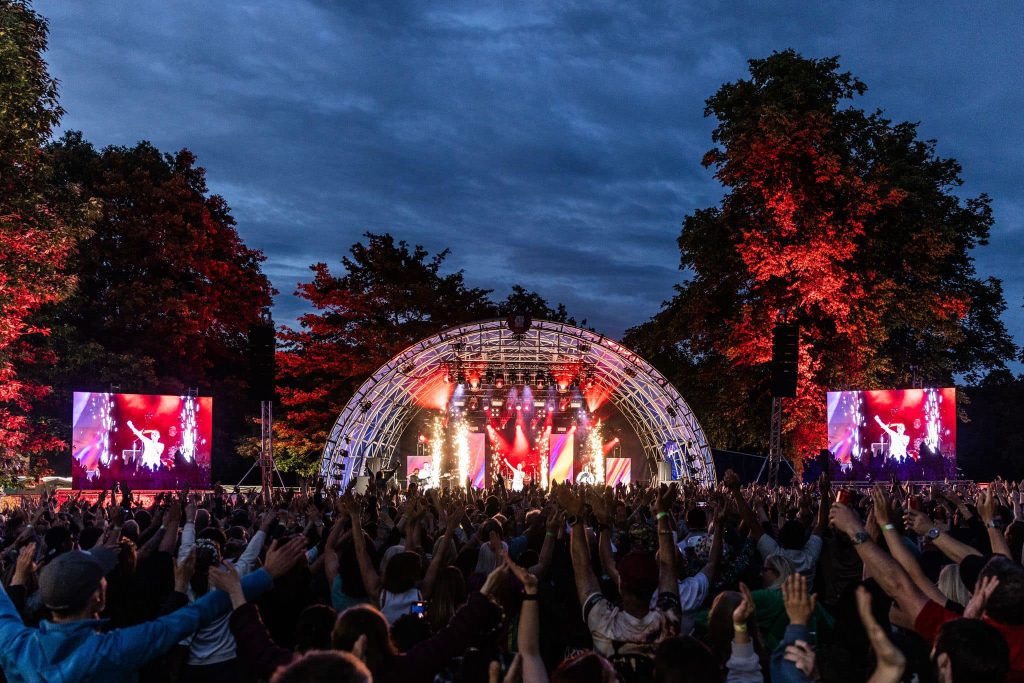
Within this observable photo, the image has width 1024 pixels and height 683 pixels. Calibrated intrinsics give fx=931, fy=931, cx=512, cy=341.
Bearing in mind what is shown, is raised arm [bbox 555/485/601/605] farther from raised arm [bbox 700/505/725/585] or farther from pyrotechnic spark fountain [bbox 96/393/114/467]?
pyrotechnic spark fountain [bbox 96/393/114/467]

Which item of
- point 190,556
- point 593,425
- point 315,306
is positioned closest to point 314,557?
point 190,556

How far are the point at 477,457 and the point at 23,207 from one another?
57.1 ft

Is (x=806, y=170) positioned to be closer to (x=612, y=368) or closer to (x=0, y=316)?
(x=612, y=368)

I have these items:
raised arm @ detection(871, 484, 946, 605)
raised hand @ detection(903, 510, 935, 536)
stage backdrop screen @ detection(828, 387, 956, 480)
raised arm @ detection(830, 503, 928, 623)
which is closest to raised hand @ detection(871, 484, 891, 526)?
raised arm @ detection(871, 484, 946, 605)

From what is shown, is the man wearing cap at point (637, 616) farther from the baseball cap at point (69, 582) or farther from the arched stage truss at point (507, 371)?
the arched stage truss at point (507, 371)

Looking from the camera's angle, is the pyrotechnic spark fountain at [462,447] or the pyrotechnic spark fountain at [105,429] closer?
the pyrotechnic spark fountain at [105,429]

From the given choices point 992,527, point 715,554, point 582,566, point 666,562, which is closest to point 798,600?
point 666,562

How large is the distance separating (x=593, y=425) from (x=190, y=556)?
29101mm

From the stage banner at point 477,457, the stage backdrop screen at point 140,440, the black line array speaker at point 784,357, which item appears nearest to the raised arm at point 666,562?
the black line array speaker at point 784,357

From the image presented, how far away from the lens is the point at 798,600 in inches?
115

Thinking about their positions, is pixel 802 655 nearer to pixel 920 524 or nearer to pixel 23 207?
pixel 920 524

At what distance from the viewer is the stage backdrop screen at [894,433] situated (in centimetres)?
2344

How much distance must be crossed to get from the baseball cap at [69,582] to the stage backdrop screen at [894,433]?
22.6 metres

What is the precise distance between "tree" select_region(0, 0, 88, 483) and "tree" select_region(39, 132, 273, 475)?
25.9 ft
